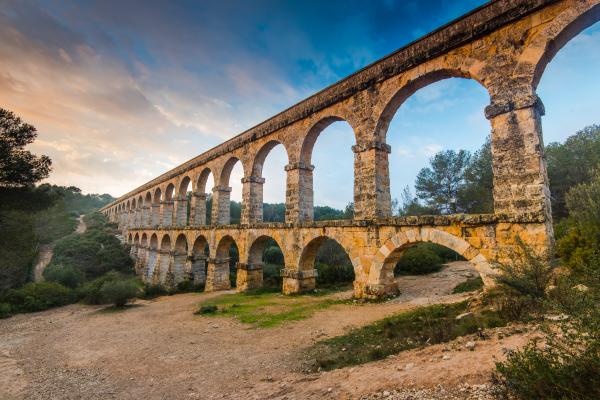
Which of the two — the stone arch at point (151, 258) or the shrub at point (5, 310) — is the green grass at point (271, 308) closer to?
the shrub at point (5, 310)

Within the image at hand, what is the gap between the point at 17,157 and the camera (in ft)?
37.1

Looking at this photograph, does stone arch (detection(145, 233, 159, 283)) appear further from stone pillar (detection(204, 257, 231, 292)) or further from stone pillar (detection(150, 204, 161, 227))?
stone pillar (detection(204, 257, 231, 292))

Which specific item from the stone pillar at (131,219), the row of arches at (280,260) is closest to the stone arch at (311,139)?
the row of arches at (280,260)

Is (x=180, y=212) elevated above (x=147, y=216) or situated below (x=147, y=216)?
below

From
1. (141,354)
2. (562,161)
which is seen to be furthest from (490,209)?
(141,354)

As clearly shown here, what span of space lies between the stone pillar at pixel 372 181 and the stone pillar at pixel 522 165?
9.92ft

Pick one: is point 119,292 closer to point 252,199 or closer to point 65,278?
point 252,199

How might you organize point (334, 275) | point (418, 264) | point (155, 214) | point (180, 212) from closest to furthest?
point (334, 275) → point (418, 264) → point (180, 212) → point (155, 214)

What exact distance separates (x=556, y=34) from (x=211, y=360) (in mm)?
9053

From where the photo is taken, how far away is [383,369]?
3674 mm

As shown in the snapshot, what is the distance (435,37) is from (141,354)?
1012cm

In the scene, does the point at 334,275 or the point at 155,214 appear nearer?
the point at 334,275

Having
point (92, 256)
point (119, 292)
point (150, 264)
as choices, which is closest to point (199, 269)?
point (119, 292)

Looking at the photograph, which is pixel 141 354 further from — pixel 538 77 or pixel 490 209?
pixel 490 209
